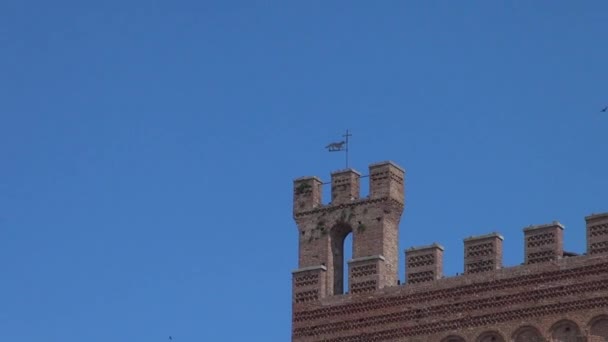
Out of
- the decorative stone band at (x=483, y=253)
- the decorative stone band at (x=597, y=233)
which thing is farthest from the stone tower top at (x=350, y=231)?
the decorative stone band at (x=597, y=233)

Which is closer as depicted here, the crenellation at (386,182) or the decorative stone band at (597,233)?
the decorative stone band at (597,233)

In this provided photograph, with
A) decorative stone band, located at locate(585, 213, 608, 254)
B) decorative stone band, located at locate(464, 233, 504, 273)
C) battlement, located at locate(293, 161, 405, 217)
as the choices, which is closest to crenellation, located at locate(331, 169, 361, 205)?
battlement, located at locate(293, 161, 405, 217)

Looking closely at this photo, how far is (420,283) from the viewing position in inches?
2852

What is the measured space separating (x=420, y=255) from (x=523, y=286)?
3.79 m

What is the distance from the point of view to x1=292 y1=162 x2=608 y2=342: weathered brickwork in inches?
2744

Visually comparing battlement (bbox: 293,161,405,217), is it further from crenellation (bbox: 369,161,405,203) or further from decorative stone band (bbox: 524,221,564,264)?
decorative stone band (bbox: 524,221,564,264)

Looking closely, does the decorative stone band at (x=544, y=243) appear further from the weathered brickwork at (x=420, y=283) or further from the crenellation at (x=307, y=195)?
the crenellation at (x=307, y=195)

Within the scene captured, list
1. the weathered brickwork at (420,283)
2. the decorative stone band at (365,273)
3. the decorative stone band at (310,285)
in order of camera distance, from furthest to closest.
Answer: the decorative stone band at (310,285) < the decorative stone band at (365,273) < the weathered brickwork at (420,283)

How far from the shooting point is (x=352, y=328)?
7306cm

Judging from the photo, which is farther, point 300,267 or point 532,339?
point 300,267

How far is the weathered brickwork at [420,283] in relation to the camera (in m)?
69.7

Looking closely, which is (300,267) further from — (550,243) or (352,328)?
(550,243)

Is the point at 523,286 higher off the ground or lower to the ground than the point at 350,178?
lower

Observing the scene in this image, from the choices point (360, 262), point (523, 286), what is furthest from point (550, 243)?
point (360, 262)
